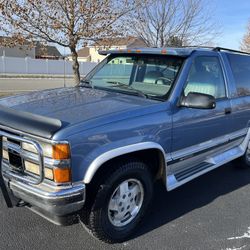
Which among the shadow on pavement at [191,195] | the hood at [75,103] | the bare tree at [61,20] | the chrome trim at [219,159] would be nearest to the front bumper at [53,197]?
the hood at [75,103]

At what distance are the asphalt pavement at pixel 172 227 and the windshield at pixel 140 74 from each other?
144 centimetres

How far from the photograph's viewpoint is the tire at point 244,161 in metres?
5.71

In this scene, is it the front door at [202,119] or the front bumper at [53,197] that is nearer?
the front bumper at [53,197]

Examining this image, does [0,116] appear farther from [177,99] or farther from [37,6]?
[37,6]

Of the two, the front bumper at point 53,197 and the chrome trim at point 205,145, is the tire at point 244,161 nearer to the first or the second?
the chrome trim at point 205,145

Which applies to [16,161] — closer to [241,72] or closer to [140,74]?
[140,74]

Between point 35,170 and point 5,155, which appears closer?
point 35,170

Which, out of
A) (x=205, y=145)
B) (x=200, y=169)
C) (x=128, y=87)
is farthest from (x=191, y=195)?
(x=128, y=87)

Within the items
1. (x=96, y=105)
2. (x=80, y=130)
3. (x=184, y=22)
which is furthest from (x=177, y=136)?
(x=184, y=22)

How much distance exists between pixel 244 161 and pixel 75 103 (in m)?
3.41

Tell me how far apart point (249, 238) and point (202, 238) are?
51 centimetres

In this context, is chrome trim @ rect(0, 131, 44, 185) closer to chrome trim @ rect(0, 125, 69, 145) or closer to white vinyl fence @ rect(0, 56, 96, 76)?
chrome trim @ rect(0, 125, 69, 145)

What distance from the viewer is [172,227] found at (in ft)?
12.6

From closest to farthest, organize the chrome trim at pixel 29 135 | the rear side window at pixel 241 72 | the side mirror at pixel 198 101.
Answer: the chrome trim at pixel 29 135
the side mirror at pixel 198 101
the rear side window at pixel 241 72
